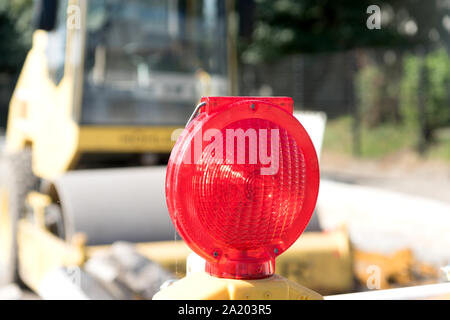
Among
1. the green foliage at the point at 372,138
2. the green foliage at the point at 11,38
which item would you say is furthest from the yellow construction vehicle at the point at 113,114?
the green foliage at the point at 11,38

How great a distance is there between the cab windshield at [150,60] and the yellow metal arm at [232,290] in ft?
12.3

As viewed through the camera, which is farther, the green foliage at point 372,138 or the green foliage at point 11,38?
the green foliage at point 11,38

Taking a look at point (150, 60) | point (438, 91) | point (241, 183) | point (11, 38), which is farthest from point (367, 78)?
point (11, 38)

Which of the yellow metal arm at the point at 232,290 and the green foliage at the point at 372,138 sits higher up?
the yellow metal arm at the point at 232,290

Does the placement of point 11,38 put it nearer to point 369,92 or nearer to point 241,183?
point 369,92

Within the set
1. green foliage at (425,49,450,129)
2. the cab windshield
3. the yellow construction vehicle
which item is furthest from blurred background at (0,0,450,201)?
the yellow construction vehicle

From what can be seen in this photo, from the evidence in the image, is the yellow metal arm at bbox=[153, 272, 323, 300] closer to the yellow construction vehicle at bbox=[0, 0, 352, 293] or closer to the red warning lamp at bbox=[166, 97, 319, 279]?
the red warning lamp at bbox=[166, 97, 319, 279]

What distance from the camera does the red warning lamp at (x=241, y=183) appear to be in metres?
1.38

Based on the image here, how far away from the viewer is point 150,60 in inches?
207

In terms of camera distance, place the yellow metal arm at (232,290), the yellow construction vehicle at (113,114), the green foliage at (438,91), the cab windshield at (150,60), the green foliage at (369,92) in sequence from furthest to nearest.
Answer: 1. the green foliage at (369,92)
2. the green foliage at (438,91)
3. the cab windshield at (150,60)
4. the yellow construction vehicle at (113,114)
5. the yellow metal arm at (232,290)

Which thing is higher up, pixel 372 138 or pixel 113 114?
pixel 113 114

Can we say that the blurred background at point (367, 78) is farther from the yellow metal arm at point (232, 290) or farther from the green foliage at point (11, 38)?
the yellow metal arm at point (232, 290)

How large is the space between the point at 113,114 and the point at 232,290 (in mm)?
3897

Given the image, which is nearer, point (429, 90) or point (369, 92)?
point (429, 90)
